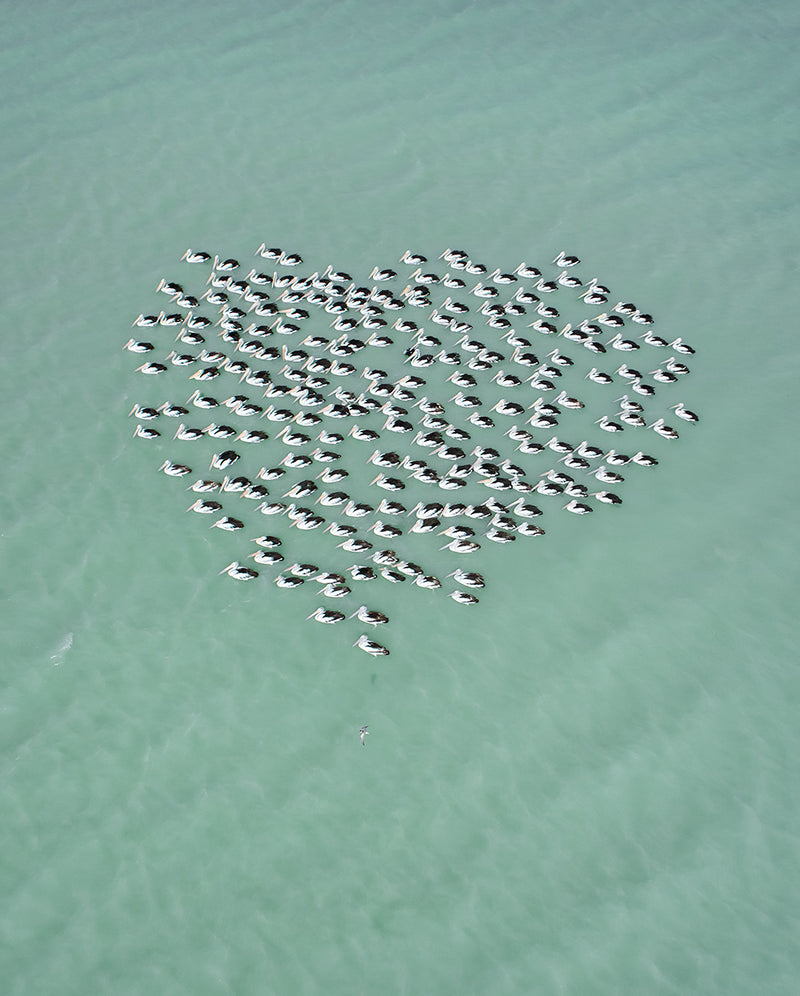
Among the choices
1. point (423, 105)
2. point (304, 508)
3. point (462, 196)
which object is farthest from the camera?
point (423, 105)

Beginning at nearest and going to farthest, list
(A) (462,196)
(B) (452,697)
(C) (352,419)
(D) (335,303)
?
1. (B) (452,697)
2. (C) (352,419)
3. (D) (335,303)
4. (A) (462,196)

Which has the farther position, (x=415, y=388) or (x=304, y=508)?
(x=415, y=388)

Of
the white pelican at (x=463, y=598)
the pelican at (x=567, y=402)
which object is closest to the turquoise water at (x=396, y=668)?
the white pelican at (x=463, y=598)

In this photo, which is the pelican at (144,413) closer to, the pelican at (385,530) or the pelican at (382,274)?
the pelican at (385,530)

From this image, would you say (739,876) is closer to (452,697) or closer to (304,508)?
(452,697)

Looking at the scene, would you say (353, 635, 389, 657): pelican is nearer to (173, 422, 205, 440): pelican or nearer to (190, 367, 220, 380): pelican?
(173, 422, 205, 440): pelican

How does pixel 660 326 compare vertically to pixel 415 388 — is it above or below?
above

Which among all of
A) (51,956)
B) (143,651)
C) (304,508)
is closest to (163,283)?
(304,508)
